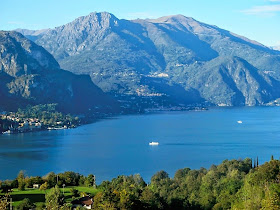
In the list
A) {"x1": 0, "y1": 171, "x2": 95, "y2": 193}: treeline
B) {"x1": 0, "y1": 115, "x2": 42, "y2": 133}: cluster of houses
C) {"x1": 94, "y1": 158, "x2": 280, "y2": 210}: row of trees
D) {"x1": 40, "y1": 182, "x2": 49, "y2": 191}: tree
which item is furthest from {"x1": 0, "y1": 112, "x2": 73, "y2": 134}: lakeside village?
{"x1": 40, "y1": 182, "x2": 49, "y2": 191}: tree

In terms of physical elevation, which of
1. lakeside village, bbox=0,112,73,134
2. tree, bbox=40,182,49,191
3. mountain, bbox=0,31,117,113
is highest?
mountain, bbox=0,31,117,113

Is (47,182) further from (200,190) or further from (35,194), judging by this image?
(200,190)

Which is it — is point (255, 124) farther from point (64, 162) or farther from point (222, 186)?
point (222, 186)

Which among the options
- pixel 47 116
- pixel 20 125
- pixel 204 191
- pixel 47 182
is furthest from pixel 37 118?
pixel 204 191

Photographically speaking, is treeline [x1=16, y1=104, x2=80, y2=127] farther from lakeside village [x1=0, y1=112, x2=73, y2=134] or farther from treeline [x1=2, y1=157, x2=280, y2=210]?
treeline [x1=2, y1=157, x2=280, y2=210]

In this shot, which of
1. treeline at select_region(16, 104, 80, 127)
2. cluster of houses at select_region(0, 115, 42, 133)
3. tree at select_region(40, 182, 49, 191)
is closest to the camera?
tree at select_region(40, 182, 49, 191)

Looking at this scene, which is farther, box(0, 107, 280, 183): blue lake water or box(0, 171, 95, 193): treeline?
box(0, 107, 280, 183): blue lake water
